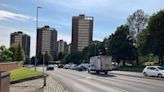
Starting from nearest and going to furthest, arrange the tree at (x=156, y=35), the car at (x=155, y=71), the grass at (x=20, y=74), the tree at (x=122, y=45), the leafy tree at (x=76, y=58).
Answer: the grass at (x=20, y=74)
the car at (x=155, y=71)
the tree at (x=156, y=35)
the tree at (x=122, y=45)
the leafy tree at (x=76, y=58)

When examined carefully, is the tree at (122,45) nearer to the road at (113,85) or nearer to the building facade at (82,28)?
the road at (113,85)

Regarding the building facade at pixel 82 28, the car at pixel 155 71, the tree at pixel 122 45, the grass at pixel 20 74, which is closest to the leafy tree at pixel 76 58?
the building facade at pixel 82 28

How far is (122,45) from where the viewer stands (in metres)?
109

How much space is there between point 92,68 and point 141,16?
161ft

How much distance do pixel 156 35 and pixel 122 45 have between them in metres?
25.6

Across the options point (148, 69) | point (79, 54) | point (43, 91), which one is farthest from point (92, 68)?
point (79, 54)

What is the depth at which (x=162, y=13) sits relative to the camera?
278 feet

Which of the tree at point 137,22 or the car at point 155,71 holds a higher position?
the tree at point 137,22

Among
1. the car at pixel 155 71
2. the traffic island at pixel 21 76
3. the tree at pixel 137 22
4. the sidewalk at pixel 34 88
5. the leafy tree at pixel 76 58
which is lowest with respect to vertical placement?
the sidewalk at pixel 34 88

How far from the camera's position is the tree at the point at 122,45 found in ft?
359

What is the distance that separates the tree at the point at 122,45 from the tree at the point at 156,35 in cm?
2211

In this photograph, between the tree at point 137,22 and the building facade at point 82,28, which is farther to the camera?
the building facade at point 82,28

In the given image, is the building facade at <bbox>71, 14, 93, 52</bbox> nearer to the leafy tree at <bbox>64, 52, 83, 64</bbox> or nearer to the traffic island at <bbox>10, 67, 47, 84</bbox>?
the leafy tree at <bbox>64, 52, 83, 64</bbox>

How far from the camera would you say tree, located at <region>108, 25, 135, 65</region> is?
4313 inches
